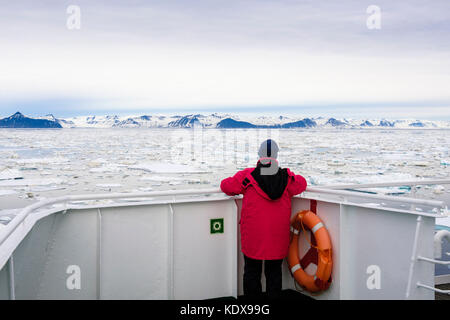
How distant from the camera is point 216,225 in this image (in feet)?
10.4

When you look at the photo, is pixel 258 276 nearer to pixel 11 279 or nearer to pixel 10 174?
pixel 11 279

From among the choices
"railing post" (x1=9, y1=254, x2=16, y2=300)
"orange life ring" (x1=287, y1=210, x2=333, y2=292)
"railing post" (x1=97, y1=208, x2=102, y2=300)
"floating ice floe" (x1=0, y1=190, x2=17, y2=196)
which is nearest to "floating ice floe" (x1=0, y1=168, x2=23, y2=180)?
"floating ice floe" (x1=0, y1=190, x2=17, y2=196)

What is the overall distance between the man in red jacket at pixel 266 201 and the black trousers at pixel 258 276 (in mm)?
46

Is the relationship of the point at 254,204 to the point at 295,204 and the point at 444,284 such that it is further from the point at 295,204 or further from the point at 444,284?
the point at 444,284

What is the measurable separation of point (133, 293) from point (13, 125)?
177m

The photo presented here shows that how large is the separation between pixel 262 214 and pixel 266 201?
86 mm

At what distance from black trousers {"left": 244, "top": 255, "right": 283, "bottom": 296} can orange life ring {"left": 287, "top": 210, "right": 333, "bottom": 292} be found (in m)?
0.23

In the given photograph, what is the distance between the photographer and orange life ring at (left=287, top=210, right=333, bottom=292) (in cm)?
292

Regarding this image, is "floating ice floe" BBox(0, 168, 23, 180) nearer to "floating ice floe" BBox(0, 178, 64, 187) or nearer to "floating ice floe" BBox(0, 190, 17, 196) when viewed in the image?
"floating ice floe" BBox(0, 178, 64, 187)

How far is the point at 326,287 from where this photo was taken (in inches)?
118

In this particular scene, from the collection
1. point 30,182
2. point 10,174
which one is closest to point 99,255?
→ point 30,182

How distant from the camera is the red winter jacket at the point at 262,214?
9.35ft

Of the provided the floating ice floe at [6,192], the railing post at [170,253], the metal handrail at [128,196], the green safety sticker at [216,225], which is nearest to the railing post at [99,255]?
the metal handrail at [128,196]

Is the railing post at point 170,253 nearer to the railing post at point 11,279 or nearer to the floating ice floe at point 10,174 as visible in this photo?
the railing post at point 11,279
